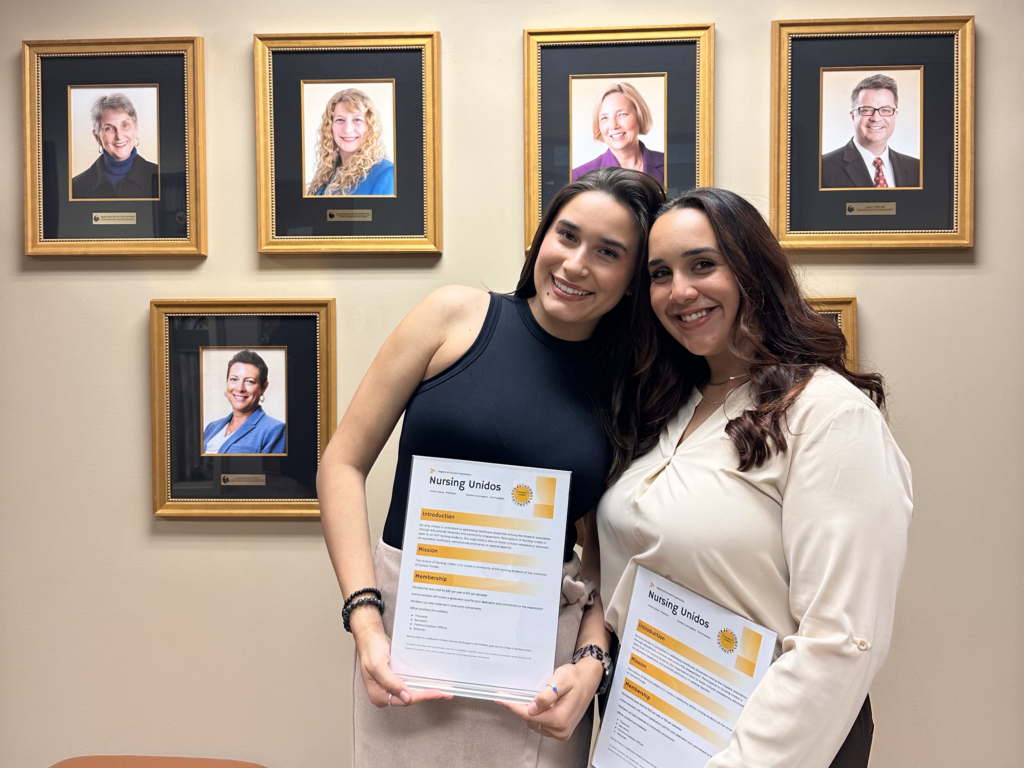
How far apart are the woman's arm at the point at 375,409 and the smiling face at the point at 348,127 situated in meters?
0.88

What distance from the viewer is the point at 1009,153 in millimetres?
2049

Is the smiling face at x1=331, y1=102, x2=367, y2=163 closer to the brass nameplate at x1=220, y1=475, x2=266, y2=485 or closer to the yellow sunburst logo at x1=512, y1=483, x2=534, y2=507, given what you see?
the brass nameplate at x1=220, y1=475, x2=266, y2=485

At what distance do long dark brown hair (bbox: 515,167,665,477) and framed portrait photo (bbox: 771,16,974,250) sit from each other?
30.9 inches

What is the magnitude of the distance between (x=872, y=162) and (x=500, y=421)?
1.47m

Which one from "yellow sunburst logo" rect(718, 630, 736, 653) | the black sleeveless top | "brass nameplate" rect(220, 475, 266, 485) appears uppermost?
the black sleeveless top

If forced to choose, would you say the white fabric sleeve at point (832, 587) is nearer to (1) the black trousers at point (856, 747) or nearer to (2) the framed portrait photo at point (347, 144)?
(1) the black trousers at point (856, 747)

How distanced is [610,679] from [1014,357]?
62.3 inches

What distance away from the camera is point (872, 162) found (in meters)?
2.05

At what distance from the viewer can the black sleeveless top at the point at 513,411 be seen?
4.46 feet

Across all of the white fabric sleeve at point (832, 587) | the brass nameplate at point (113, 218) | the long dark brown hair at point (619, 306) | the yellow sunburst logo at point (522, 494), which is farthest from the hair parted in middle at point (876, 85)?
the brass nameplate at point (113, 218)

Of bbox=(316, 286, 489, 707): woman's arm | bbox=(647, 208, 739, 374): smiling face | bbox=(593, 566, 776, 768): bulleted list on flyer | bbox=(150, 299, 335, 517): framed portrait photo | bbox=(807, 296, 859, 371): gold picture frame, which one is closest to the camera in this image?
bbox=(593, 566, 776, 768): bulleted list on flyer

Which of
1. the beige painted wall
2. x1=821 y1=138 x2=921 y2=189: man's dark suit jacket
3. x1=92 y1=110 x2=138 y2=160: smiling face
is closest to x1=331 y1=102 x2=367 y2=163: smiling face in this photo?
the beige painted wall

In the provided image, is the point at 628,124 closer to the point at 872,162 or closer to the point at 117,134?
the point at 872,162

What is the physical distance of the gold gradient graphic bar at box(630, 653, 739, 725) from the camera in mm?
1206
